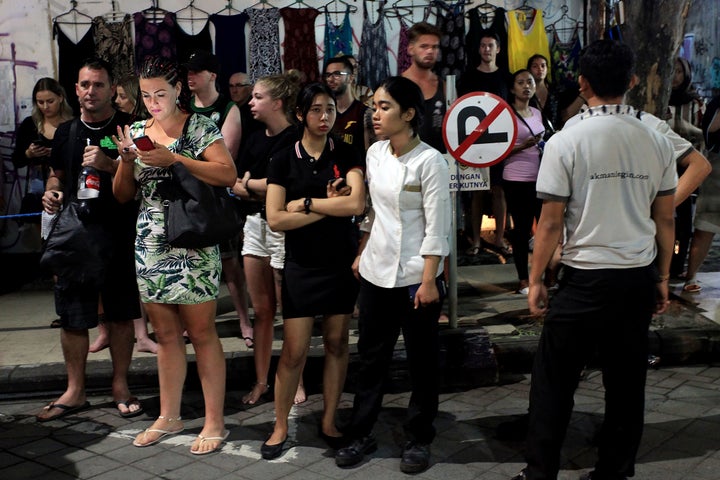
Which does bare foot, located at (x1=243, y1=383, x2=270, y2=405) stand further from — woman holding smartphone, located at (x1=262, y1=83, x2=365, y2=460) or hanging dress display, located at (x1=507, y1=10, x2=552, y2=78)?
hanging dress display, located at (x1=507, y1=10, x2=552, y2=78)

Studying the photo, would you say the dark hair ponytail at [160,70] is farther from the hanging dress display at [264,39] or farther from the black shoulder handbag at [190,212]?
the hanging dress display at [264,39]

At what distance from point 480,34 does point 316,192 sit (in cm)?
536

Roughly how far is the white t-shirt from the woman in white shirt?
695 mm

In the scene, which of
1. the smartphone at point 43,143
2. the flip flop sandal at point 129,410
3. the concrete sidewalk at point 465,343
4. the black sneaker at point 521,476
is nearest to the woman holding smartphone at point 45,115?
the smartphone at point 43,143

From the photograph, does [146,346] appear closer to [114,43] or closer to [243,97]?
[243,97]

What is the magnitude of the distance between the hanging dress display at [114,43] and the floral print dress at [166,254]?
15.6 feet

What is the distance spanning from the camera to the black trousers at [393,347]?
14.9 feet

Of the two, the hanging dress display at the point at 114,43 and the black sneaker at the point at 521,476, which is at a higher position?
the hanging dress display at the point at 114,43

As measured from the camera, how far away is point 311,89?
4809 mm

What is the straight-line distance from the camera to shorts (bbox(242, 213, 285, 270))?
18.1 ft

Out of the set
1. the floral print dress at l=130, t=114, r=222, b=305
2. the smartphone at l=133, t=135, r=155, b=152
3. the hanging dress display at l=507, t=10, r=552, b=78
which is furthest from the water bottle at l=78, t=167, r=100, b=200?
the hanging dress display at l=507, t=10, r=552, b=78

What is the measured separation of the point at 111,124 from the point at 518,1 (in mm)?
5752

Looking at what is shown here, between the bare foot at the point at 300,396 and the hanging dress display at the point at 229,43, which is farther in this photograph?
the hanging dress display at the point at 229,43

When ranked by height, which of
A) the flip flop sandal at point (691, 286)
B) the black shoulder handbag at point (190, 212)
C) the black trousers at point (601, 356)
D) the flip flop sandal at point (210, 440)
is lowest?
the flip flop sandal at point (210, 440)
